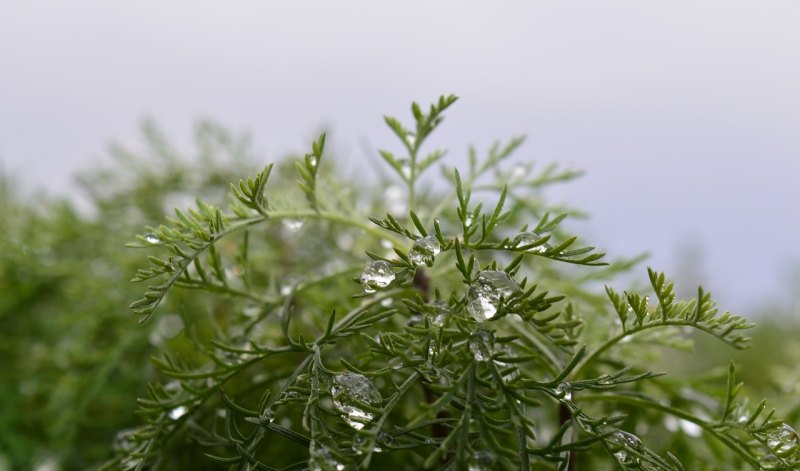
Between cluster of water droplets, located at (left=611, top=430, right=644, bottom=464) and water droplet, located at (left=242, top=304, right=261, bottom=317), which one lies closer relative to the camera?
cluster of water droplets, located at (left=611, top=430, right=644, bottom=464)

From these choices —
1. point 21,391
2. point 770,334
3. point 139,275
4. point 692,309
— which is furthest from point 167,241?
point 770,334

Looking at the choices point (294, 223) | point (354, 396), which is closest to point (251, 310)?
point (294, 223)

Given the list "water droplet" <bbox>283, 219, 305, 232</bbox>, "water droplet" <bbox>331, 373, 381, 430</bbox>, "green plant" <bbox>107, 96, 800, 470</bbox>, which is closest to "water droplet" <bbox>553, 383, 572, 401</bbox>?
"green plant" <bbox>107, 96, 800, 470</bbox>

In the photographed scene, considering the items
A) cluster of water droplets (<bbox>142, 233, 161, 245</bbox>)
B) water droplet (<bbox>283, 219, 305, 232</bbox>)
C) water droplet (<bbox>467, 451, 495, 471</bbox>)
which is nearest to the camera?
water droplet (<bbox>467, 451, 495, 471</bbox>)

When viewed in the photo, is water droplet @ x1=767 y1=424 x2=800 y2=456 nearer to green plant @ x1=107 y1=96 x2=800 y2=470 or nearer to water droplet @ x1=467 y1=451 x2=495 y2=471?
green plant @ x1=107 y1=96 x2=800 y2=470

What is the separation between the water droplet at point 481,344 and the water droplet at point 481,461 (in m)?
0.05

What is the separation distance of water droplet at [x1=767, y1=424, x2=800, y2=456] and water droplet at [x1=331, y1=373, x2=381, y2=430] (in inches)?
10.5

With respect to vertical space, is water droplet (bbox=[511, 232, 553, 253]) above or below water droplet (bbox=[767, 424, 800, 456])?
above

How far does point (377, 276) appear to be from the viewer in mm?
438

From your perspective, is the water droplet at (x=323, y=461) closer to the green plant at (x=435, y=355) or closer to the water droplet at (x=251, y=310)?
the green plant at (x=435, y=355)

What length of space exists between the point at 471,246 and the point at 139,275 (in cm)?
21

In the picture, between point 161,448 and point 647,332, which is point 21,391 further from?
point 647,332

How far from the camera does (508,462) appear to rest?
0.39m

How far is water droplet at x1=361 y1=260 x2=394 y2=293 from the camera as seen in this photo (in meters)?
0.44
